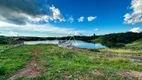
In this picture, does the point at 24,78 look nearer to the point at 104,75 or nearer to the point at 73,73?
the point at 73,73

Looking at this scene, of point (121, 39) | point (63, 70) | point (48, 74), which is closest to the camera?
point (48, 74)

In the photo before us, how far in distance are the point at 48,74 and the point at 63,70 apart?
1.92 meters

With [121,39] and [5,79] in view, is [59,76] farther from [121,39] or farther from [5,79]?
[121,39]

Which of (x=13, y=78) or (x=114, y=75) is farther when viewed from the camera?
(x=114, y=75)

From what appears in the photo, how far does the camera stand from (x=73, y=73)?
44.8ft

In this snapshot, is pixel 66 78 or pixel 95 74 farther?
pixel 95 74

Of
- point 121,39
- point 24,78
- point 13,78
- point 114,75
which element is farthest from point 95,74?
point 121,39

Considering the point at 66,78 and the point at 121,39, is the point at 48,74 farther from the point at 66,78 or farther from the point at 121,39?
the point at 121,39

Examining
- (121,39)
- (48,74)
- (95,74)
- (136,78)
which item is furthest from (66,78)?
(121,39)

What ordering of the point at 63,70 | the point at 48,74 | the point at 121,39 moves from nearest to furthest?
the point at 48,74 → the point at 63,70 → the point at 121,39

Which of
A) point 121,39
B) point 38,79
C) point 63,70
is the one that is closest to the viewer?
point 38,79

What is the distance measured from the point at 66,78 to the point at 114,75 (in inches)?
173

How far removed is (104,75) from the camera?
522 inches

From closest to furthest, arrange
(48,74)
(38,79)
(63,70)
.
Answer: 1. (38,79)
2. (48,74)
3. (63,70)
